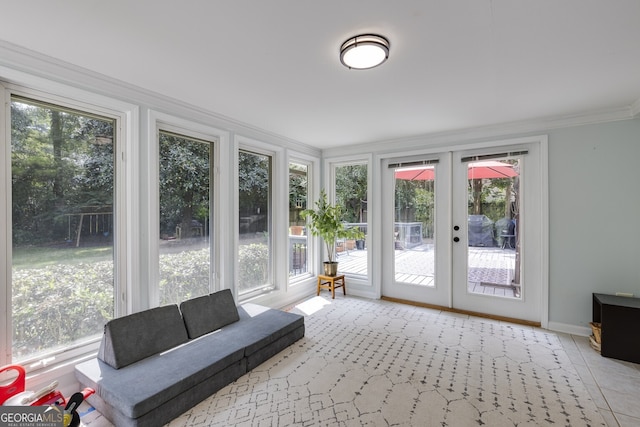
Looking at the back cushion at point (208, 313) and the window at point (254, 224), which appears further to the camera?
the window at point (254, 224)

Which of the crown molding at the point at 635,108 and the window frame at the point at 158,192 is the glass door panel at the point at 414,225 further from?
the window frame at the point at 158,192

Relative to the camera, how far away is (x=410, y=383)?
2.34 metres

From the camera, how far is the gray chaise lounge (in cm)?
185

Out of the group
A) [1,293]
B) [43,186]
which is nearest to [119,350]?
[1,293]

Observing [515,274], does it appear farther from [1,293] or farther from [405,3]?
[1,293]

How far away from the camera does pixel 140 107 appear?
8.62ft

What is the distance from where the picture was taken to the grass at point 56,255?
208 centimetres

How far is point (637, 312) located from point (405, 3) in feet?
10.9

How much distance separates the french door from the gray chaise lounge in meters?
2.21

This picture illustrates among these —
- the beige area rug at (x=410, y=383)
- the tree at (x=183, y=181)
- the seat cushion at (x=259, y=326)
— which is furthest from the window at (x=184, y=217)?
the beige area rug at (x=410, y=383)

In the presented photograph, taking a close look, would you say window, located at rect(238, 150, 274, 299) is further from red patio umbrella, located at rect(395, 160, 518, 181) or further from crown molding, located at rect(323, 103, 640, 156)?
red patio umbrella, located at rect(395, 160, 518, 181)

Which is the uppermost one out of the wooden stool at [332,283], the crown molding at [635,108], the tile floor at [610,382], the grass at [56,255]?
the crown molding at [635,108]

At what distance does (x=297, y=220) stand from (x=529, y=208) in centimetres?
320

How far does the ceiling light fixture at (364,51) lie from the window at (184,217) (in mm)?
1971
